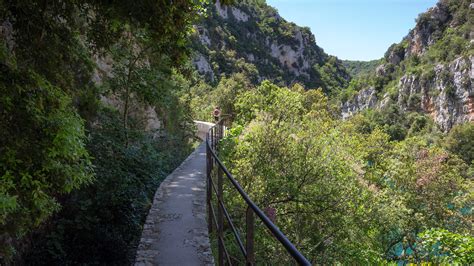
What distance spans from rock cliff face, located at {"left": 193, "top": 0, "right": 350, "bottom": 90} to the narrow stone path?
65.9 m

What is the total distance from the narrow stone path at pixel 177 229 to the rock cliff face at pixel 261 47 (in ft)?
216

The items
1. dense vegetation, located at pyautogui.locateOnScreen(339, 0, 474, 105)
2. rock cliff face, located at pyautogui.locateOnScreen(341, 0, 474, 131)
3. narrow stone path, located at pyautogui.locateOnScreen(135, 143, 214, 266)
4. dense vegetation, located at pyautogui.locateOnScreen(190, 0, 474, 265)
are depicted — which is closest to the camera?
narrow stone path, located at pyautogui.locateOnScreen(135, 143, 214, 266)

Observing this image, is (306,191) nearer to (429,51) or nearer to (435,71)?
(435,71)

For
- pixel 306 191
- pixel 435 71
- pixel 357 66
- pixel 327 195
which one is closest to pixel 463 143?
pixel 435 71

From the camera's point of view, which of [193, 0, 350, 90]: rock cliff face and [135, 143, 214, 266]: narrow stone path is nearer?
[135, 143, 214, 266]: narrow stone path

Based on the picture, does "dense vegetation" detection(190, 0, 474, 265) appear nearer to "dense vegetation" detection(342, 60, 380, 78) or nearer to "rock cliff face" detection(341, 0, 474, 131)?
"rock cliff face" detection(341, 0, 474, 131)

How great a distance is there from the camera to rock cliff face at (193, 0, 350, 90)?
80625 millimetres

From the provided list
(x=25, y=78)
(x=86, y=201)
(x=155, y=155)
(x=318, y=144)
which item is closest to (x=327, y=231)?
(x=318, y=144)

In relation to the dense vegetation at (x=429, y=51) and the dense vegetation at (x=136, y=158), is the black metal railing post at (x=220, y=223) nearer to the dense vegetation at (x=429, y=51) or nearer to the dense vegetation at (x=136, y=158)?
the dense vegetation at (x=136, y=158)

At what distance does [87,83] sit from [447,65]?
8455 centimetres

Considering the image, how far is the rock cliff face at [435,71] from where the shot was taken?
231ft

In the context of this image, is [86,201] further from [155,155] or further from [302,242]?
[302,242]

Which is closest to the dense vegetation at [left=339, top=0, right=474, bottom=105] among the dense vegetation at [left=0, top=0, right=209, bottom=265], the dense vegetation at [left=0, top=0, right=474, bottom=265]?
the dense vegetation at [left=0, top=0, right=474, bottom=265]

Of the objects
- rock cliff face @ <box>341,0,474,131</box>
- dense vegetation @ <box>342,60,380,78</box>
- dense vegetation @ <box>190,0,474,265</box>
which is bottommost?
dense vegetation @ <box>190,0,474,265</box>
